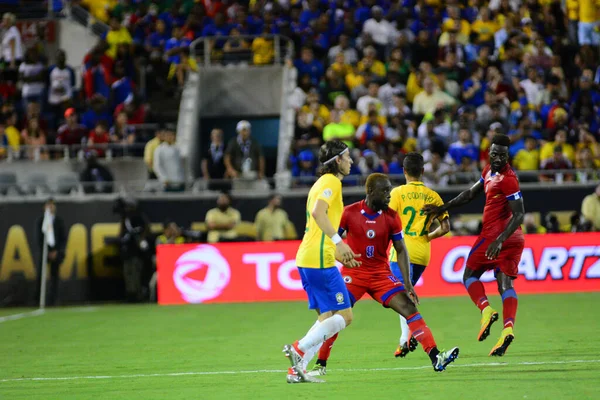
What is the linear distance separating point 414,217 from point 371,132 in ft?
35.9

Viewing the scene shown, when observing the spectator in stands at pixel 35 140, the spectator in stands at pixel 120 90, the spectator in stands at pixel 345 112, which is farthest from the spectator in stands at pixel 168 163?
the spectator in stands at pixel 345 112

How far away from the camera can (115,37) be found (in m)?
26.1

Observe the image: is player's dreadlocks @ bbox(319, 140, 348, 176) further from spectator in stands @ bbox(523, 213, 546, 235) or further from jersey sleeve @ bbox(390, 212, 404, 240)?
spectator in stands @ bbox(523, 213, 546, 235)

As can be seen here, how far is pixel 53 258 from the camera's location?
21.5m

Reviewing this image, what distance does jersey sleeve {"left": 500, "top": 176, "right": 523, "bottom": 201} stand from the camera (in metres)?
10.5

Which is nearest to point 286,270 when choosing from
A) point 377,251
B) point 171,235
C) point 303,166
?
point 303,166

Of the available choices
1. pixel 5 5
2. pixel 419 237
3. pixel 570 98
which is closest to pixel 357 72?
pixel 570 98

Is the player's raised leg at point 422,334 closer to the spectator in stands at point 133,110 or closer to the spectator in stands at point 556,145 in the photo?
the spectator in stands at point 556,145

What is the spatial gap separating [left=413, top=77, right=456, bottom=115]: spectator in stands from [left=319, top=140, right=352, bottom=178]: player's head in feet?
46.2

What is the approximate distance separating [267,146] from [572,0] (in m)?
8.23

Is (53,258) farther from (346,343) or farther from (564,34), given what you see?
(564,34)

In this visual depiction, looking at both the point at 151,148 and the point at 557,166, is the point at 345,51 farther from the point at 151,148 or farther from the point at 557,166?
the point at 557,166

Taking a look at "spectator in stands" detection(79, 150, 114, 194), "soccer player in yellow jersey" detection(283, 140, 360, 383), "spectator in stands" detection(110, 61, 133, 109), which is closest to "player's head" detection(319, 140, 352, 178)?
"soccer player in yellow jersey" detection(283, 140, 360, 383)

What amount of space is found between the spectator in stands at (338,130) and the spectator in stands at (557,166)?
4.07 metres
